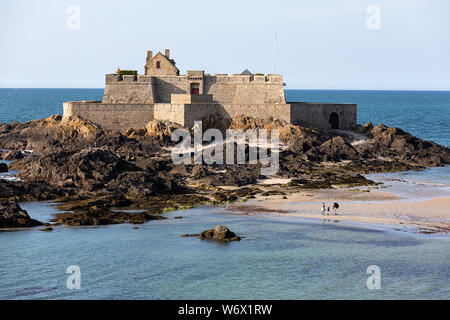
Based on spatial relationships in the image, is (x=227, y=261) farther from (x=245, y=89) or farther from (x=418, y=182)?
(x=245, y=89)

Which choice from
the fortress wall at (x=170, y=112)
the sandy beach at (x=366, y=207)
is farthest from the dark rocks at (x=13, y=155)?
the sandy beach at (x=366, y=207)

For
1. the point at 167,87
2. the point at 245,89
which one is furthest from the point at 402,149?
the point at 167,87

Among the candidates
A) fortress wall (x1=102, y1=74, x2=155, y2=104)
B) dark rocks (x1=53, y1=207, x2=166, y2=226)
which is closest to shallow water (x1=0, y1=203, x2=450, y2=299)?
dark rocks (x1=53, y1=207, x2=166, y2=226)

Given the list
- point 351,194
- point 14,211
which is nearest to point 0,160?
point 14,211

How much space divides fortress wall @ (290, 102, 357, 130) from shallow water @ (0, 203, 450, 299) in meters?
26.0

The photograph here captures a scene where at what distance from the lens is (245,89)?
200 ft

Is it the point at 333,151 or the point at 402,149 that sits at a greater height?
the point at 333,151

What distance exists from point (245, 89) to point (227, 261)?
3564 centimetres

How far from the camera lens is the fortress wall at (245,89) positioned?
60.1 meters

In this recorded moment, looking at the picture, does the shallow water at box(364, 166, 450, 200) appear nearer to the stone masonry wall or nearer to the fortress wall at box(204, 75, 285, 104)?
the fortress wall at box(204, 75, 285, 104)

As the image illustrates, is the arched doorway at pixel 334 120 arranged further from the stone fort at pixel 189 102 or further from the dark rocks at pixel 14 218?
the dark rocks at pixel 14 218

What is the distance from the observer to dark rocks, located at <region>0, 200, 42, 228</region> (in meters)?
31.3
